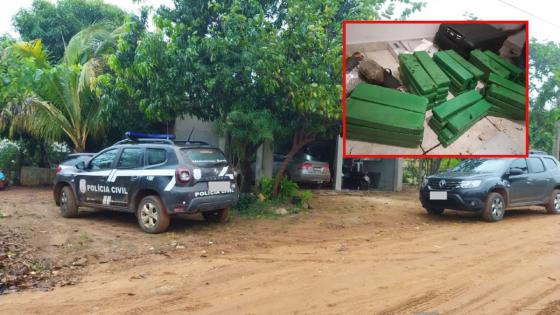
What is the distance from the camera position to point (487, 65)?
5.28 meters

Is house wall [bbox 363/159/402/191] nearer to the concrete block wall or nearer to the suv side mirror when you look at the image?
the suv side mirror

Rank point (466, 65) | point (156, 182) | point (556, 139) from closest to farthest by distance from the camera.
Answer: point (466, 65), point (156, 182), point (556, 139)

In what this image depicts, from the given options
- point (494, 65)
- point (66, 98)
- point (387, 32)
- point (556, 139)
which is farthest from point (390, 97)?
point (556, 139)

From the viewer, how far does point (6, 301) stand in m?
4.55

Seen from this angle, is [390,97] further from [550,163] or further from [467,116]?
[550,163]

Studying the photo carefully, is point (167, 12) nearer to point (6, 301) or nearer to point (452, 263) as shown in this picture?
point (6, 301)

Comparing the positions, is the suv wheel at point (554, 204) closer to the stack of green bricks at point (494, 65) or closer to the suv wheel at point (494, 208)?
the suv wheel at point (494, 208)

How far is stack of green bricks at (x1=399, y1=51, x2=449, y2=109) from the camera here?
16.8 feet

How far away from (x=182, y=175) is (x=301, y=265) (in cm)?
254

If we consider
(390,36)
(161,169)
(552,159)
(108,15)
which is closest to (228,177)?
(161,169)

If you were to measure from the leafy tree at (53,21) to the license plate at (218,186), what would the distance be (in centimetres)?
1158

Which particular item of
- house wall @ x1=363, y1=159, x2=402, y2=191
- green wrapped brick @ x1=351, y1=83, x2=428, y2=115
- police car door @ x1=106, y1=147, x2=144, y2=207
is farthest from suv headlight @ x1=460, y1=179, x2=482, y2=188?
house wall @ x1=363, y1=159, x2=402, y2=191

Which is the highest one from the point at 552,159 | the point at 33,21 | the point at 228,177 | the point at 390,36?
the point at 33,21

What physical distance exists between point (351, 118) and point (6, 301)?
431 cm
